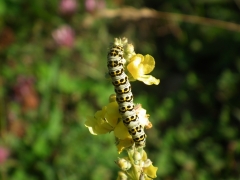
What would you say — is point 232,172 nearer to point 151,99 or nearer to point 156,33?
point 151,99

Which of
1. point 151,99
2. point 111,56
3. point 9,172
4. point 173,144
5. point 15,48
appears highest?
point 15,48

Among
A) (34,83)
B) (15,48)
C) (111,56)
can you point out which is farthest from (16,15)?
(111,56)

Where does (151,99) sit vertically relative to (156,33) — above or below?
below

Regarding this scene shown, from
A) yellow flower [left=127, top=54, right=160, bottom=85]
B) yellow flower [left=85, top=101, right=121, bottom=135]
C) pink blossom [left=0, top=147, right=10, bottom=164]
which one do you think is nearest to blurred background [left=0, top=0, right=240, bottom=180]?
pink blossom [left=0, top=147, right=10, bottom=164]

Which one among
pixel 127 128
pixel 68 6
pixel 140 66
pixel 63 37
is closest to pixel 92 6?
pixel 68 6

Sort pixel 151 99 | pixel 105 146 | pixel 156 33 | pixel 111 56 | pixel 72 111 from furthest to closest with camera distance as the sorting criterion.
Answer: pixel 156 33, pixel 72 111, pixel 151 99, pixel 105 146, pixel 111 56

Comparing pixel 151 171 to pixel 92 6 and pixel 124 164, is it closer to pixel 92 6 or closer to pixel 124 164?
pixel 124 164

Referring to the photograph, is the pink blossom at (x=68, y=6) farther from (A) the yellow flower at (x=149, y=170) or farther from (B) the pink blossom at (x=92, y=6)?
(A) the yellow flower at (x=149, y=170)
